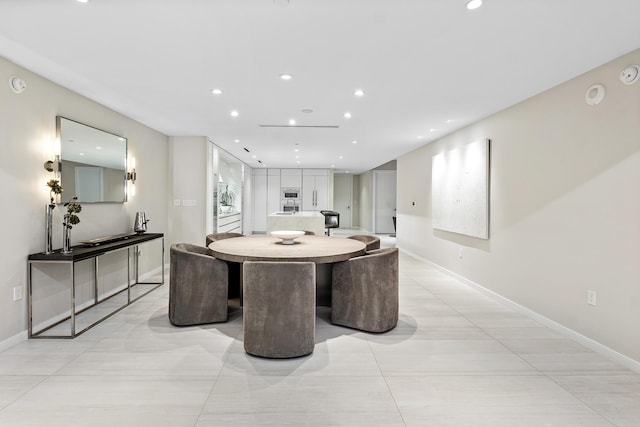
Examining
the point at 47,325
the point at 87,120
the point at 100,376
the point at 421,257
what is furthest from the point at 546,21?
the point at 421,257

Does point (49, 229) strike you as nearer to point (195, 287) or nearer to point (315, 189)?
point (195, 287)

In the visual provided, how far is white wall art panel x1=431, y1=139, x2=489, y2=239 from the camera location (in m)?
4.40

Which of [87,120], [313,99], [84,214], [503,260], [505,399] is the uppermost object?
[313,99]

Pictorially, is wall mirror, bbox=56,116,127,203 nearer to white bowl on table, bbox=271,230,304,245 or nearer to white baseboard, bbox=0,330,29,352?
white baseboard, bbox=0,330,29,352

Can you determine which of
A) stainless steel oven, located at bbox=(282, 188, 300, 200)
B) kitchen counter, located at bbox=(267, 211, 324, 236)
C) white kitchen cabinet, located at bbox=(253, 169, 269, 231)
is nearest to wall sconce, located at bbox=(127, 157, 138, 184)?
kitchen counter, located at bbox=(267, 211, 324, 236)

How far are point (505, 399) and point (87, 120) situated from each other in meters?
4.54

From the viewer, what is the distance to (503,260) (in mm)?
4047

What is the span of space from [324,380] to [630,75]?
309cm

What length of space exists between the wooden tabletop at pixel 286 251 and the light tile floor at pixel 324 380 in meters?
0.70

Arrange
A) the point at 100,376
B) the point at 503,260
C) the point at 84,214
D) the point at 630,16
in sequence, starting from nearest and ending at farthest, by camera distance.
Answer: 1. the point at 630,16
2. the point at 100,376
3. the point at 84,214
4. the point at 503,260

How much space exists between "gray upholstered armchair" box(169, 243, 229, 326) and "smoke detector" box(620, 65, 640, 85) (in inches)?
141

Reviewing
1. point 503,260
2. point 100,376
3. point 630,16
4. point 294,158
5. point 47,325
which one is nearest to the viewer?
point 630,16

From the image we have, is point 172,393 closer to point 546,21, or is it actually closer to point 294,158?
point 546,21

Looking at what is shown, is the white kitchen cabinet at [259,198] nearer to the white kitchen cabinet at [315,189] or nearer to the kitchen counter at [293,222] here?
the white kitchen cabinet at [315,189]
